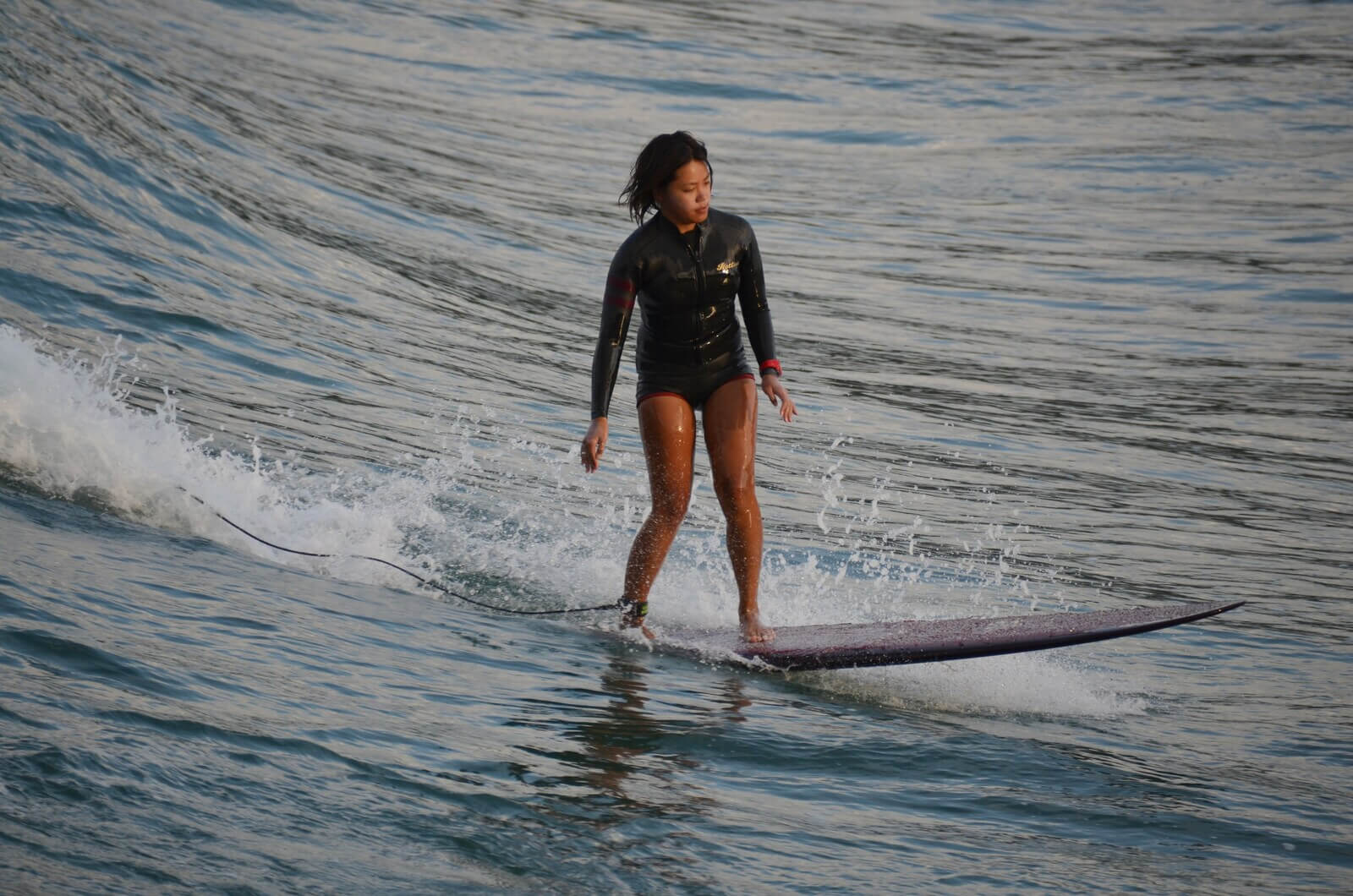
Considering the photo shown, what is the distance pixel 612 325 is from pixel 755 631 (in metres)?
1.39

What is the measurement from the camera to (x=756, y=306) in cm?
638

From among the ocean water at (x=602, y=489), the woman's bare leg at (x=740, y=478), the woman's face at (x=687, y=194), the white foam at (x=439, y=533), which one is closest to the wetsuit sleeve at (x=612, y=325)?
the woman's face at (x=687, y=194)

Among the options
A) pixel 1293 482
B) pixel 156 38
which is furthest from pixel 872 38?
pixel 1293 482

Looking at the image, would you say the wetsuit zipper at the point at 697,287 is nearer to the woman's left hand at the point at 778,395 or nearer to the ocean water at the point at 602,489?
the woman's left hand at the point at 778,395

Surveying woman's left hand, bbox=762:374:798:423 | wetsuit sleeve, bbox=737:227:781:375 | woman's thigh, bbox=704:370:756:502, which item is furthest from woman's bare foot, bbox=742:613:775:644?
wetsuit sleeve, bbox=737:227:781:375

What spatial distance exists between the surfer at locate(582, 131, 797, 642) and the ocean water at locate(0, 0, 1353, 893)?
0.60 metres

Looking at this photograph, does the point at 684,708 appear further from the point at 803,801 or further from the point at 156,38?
the point at 156,38

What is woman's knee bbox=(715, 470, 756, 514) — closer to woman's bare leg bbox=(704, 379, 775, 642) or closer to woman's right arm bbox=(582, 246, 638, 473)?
woman's bare leg bbox=(704, 379, 775, 642)

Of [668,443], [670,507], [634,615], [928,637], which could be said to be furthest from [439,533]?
[928,637]

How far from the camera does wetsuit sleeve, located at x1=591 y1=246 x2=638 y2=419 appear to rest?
6.07 meters

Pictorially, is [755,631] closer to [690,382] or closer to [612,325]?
[690,382]

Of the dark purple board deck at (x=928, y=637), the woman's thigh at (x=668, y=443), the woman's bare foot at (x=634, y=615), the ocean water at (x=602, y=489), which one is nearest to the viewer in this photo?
the ocean water at (x=602, y=489)

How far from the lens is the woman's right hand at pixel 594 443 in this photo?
6078 millimetres

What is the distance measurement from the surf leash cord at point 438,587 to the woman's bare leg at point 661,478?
4 centimetres
